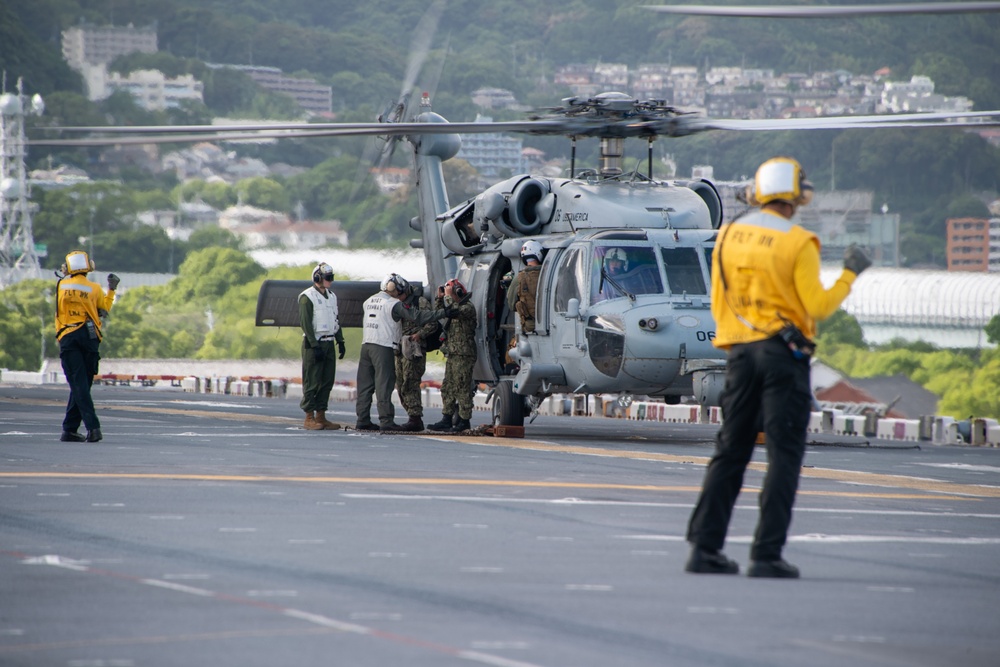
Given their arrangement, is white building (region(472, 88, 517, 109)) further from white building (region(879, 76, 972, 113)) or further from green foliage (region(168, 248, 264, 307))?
green foliage (region(168, 248, 264, 307))

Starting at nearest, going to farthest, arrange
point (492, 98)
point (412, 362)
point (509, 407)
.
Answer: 1. point (412, 362)
2. point (509, 407)
3. point (492, 98)

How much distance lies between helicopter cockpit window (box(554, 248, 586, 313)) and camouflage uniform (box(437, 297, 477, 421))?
121cm

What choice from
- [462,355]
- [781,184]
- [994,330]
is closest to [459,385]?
[462,355]

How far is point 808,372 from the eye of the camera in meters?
8.17

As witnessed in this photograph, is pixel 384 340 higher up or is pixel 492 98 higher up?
pixel 492 98

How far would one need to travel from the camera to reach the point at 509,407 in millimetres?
19953

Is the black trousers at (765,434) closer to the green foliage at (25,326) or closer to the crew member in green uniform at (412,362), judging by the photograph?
the crew member in green uniform at (412,362)

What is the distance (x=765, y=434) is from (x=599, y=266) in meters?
10.8

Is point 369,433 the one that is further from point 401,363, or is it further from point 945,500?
point 945,500

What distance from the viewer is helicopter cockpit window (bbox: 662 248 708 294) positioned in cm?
1881

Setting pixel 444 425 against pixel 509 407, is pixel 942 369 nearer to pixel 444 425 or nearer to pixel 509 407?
pixel 444 425

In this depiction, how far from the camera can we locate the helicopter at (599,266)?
727 inches

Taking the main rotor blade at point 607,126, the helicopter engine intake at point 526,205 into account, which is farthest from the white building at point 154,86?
the main rotor blade at point 607,126

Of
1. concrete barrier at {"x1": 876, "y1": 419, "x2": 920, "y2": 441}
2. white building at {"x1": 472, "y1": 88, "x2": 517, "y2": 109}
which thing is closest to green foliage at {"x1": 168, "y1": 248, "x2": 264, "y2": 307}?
white building at {"x1": 472, "y1": 88, "x2": 517, "y2": 109}
